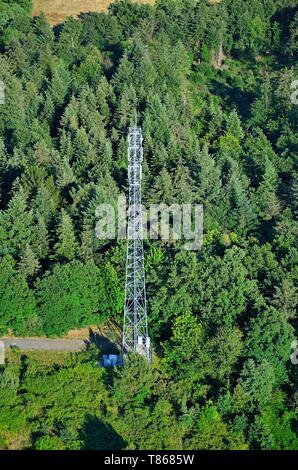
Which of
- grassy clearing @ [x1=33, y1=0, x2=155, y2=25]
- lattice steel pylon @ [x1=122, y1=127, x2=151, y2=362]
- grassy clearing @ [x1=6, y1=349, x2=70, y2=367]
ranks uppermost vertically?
grassy clearing @ [x1=33, y1=0, x2=155, y2=25]

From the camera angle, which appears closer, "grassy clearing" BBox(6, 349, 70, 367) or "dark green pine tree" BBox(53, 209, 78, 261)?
"grassy clearing" BBox(6, 349, 70, 367)

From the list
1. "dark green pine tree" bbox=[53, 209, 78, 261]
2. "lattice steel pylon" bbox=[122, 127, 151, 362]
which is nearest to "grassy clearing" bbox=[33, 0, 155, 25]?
"dark green pine tree" bbox=[53, 209, 78, 261]

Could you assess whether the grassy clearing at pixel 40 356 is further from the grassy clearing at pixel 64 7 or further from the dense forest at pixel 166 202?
the grassy clearing at pixel 64 7

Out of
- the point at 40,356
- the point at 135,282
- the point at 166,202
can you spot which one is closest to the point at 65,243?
the point at 135,282

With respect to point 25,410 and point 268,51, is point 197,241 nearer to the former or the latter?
point 25,410

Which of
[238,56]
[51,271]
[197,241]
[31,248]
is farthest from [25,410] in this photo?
[238,56]

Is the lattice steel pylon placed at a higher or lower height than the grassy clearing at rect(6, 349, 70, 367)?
higher

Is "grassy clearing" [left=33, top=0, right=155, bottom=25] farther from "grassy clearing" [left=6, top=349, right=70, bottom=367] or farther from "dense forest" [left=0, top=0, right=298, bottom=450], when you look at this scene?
"grassy clearing" [left=6, top=349, right=70, bottom=367]

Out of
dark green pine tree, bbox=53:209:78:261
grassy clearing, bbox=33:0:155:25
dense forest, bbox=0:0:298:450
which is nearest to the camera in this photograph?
dense forest, bbox=0:0:298:450
